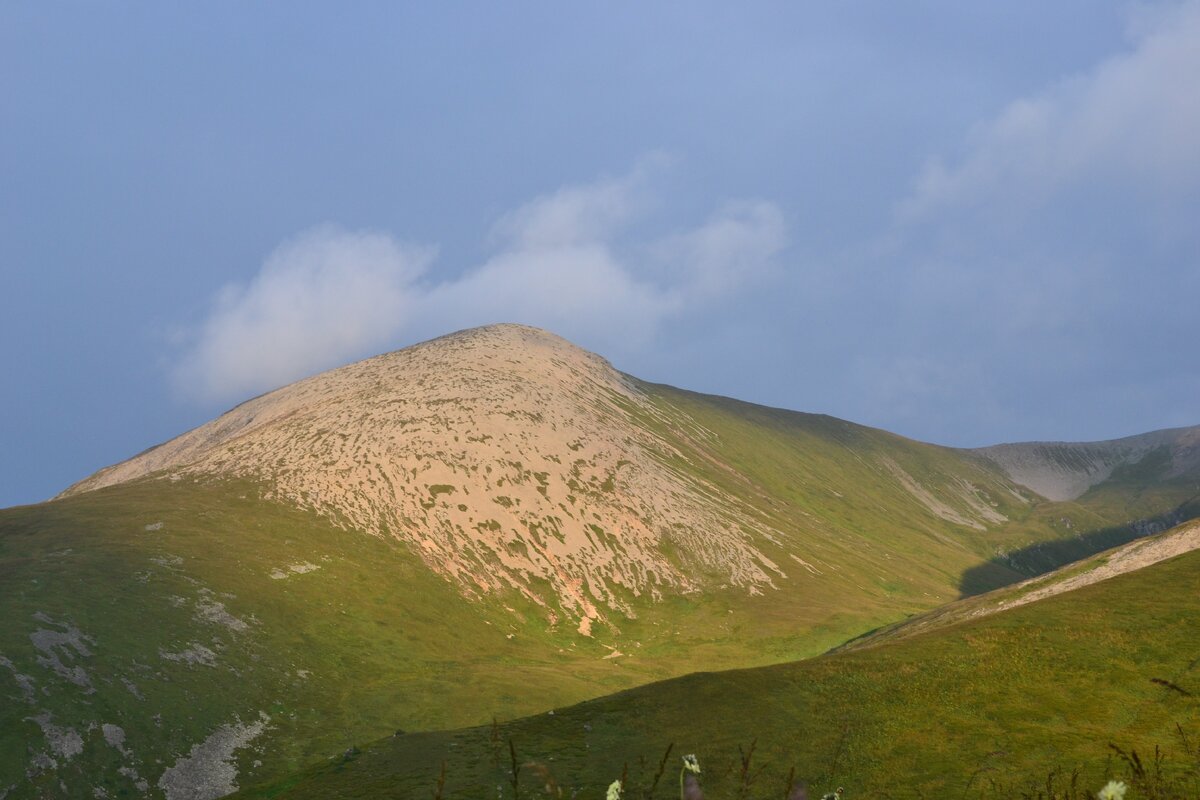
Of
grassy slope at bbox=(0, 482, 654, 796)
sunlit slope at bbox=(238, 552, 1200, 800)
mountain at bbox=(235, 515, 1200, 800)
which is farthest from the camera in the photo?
grassy slope at bbox=(0, 482, 654, 796)

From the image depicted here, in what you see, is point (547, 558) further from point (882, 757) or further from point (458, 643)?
point (882, 757)

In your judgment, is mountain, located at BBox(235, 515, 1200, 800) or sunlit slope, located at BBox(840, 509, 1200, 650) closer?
mountain, located at BBox(235, 515, 1200, 800)

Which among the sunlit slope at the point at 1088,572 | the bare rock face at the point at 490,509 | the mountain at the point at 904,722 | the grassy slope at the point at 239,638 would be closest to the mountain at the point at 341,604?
the grassy slope at the point at 239,638

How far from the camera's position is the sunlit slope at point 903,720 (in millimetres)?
40812

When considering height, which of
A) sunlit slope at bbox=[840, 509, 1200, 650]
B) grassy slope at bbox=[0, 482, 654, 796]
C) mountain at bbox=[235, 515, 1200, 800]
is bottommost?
sunlit slope at bbox=[840, 509, 1200, 650]

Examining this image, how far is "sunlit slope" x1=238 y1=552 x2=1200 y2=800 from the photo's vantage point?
40812 mm

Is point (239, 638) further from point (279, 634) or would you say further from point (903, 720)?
point (903, 720)

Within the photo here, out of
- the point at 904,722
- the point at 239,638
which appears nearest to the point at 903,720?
the point at 904,722

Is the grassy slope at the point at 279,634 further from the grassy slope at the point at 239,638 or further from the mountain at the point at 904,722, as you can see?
the mountain at the point at 904,722

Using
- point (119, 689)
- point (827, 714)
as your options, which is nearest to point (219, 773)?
point (119, 689)

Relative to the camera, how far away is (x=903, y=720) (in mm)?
47188

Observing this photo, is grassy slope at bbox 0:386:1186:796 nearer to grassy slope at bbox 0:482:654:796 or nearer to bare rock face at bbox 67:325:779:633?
grassy slope at bbox 0:482:654:796

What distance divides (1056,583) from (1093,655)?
4397 cm

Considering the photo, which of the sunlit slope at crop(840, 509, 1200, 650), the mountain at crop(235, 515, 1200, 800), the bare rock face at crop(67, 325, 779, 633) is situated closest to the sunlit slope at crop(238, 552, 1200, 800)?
the mountain at crop(235, 515, 1200, 800)
